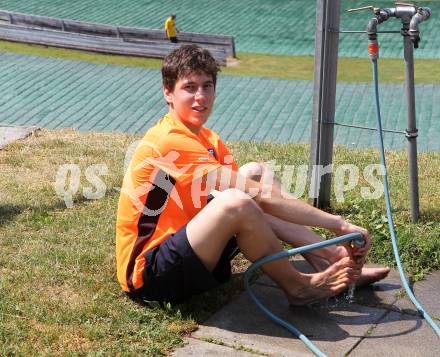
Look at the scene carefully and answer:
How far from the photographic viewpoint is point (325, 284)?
4168 mm

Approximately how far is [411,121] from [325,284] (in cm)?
153

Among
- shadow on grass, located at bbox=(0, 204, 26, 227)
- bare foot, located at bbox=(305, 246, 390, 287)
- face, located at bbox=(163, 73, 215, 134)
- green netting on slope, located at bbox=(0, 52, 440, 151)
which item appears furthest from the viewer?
green netting on slope, located at bbox=(0, 52, 440, 151)

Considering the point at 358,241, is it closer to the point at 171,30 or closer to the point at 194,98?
the point at 194,98

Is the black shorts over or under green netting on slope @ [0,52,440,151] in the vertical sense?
over

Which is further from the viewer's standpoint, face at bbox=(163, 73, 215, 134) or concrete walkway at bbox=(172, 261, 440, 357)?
face at bbox=(163, 73, 215, 134)

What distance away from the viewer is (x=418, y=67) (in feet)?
42.8

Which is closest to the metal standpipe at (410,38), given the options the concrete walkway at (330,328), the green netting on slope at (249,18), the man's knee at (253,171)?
the concrete walkway at (330,328)

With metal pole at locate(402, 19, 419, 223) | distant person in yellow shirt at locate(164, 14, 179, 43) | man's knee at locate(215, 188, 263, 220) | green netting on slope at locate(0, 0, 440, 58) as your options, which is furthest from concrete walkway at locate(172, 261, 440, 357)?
green netting on slope at locate(0, 0, 440, 58)

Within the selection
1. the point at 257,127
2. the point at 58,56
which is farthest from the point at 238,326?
the point at 58,56

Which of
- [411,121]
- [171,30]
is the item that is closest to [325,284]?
[411,121]

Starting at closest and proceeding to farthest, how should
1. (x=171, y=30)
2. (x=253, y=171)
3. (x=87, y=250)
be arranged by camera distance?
(x=253, y=171) < (x=87, y=250) < (x=171, y=30)

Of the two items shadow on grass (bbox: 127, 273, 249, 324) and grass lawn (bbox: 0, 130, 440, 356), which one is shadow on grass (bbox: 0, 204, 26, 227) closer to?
grass lawn (bbox: 0, 130, 440, 356)

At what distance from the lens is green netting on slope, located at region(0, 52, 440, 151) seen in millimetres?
9367

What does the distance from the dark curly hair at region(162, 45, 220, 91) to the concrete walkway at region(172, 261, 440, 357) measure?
120 centimetres
